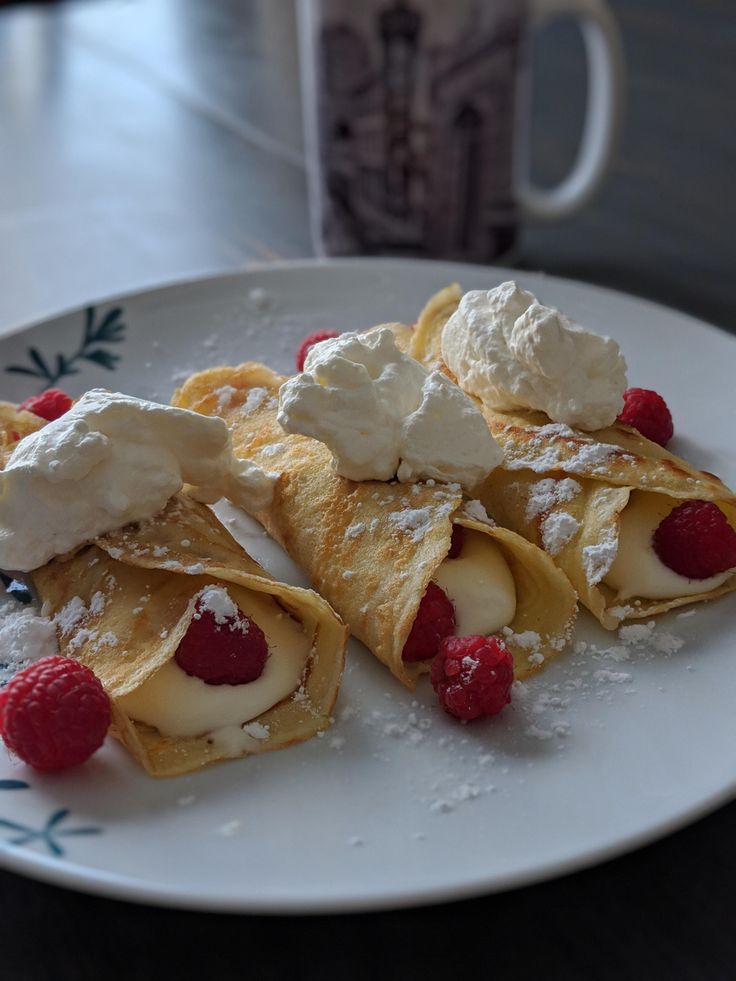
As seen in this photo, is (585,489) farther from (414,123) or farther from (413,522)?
(414,123)

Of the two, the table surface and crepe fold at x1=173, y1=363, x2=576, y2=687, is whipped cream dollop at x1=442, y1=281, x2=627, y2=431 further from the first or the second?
the table surface

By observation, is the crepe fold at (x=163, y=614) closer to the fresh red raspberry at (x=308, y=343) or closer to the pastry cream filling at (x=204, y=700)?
the pastry cream filling at (x=204, y=700)

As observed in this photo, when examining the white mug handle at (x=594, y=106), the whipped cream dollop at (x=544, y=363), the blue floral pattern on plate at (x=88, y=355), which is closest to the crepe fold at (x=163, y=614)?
the whipped cream dollop at (x=544, y=363)

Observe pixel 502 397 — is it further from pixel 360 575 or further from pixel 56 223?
pixel 56 223

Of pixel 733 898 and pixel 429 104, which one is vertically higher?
pixel 429 104

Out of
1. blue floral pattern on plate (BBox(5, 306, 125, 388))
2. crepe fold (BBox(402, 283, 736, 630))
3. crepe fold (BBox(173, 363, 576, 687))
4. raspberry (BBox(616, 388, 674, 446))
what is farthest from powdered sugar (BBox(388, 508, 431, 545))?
blue floral pattern on plate (BBox(5, 306, 125, 388))

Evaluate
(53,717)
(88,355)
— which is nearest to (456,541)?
(53,717)

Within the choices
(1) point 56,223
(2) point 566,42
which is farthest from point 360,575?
(2) point 566,42
